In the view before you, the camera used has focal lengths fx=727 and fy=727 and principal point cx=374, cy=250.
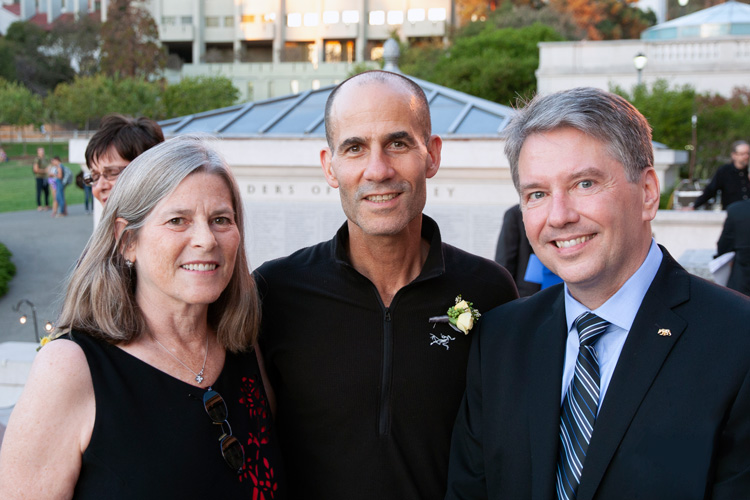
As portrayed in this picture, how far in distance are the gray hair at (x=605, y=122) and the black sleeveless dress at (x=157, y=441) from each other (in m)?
1.44

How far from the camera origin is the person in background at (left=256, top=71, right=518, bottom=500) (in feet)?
9.21

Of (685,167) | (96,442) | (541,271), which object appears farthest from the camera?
(685,167)

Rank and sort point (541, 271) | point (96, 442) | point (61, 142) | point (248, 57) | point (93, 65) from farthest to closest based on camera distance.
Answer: point (248, 57), point (93, 65), point (61, 142), point (541, 271), point (96, 442)

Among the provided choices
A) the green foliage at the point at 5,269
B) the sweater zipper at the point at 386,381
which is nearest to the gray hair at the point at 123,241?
the sweater zipper at the point at 386,381

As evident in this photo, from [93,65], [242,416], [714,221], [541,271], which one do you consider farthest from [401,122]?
[93,65]

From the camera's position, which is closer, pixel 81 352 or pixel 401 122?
pixel 81 352

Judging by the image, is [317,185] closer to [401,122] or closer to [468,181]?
[468,181]

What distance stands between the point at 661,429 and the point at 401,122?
1.52m

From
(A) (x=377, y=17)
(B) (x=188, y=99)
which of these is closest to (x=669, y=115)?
(B) (x=188, y=99)

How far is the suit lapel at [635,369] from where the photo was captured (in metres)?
2.12

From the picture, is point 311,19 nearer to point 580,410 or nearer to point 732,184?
point 732,184

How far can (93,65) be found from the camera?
204 ft

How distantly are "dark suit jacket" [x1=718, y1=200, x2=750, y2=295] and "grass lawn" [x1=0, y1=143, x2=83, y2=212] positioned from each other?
2317 centimetres

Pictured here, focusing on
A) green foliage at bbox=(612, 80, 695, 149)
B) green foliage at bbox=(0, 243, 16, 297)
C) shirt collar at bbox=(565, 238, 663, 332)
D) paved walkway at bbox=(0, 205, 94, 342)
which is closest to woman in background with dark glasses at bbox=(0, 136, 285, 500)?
shirt collar at bbox=(565, 238, 663, 332)
